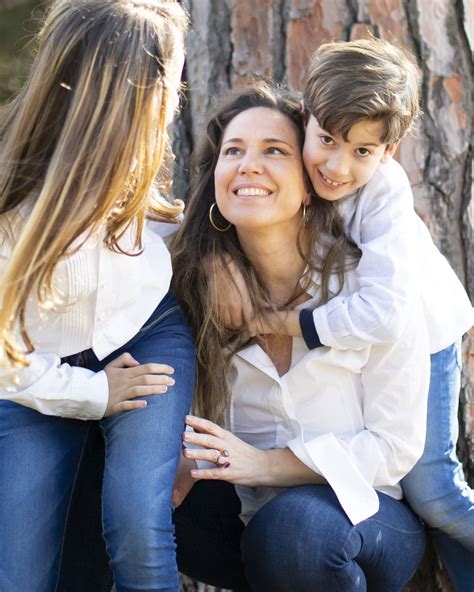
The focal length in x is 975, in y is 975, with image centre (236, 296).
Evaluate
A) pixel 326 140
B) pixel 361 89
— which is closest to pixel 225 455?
pixel 326 140

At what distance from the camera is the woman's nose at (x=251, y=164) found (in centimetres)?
243

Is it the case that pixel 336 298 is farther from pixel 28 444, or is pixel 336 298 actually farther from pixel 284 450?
pixel 28 444

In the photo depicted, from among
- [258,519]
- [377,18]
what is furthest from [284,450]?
[377,18]

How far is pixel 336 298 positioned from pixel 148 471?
0.63 m

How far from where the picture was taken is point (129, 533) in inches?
85.4

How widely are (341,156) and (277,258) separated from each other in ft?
1.12

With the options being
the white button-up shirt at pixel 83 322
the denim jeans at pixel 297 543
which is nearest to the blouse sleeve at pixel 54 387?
the white button-up shirt at pixel 83 322

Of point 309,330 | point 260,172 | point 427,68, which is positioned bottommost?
point 309,330

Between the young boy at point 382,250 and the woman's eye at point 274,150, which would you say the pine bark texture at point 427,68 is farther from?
the woman's eye at point 274,150

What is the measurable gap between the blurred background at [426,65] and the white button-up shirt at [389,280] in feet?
1.05

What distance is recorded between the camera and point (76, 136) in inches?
84.6

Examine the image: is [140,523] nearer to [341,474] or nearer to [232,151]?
[341,474]

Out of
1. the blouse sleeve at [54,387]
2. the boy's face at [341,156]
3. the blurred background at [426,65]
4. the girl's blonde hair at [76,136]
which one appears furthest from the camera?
the blurred background at [426,65]

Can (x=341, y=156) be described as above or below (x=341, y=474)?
above
